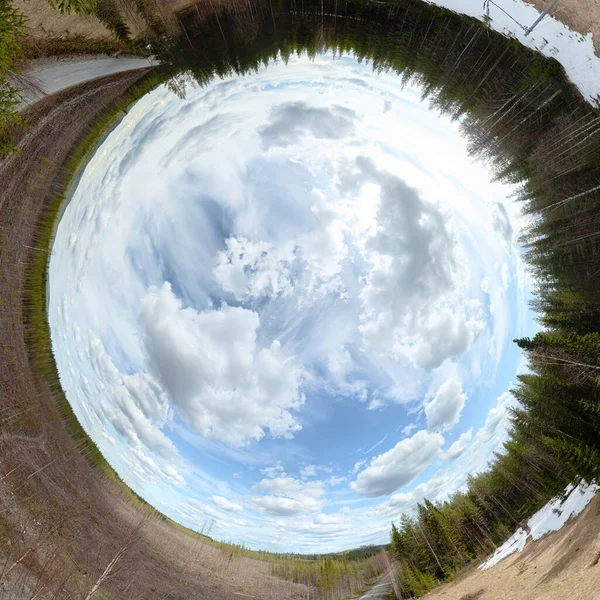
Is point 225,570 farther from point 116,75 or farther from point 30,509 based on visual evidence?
point 116,75

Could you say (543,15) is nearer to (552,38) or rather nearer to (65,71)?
(552,38)

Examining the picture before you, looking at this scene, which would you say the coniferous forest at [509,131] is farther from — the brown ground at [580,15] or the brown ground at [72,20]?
the brown ground at [580,15]

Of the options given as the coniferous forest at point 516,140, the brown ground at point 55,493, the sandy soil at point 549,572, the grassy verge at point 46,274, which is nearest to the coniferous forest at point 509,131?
the coniferous forest at point 516,140

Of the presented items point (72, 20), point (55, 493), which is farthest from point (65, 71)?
point (55, 493)

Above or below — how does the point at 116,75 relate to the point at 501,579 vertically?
above

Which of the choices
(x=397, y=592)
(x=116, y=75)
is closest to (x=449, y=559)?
(x=397, y=592)

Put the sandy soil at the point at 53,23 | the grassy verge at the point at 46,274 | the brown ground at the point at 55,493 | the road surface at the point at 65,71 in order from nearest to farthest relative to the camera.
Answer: the sandy soil at the point at 53,23 < the road surface at the point at 65,71 < the brown ground at the point at 55,493 < the grassy verge at the point at 46,274

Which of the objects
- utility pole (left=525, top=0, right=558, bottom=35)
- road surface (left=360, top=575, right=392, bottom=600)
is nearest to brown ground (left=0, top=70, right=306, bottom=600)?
road surface (left=360, top=575, right=392, bottom=600)
